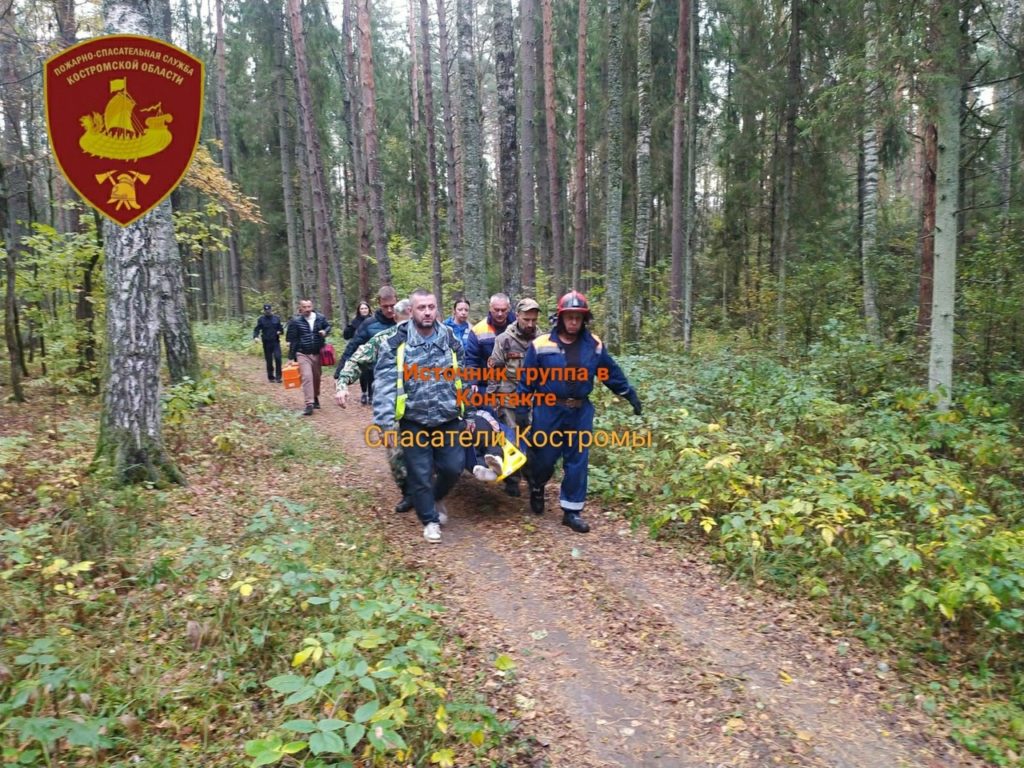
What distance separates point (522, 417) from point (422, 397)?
1467 mm

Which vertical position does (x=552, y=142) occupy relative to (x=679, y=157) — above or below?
above

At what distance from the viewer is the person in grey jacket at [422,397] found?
237 inches

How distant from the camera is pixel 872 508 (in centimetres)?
584

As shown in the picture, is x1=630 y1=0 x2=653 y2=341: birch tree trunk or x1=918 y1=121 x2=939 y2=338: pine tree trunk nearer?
x1=918 y1=121 x2=939 y2=338: pine tree trunk

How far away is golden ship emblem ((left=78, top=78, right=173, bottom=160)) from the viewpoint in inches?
184

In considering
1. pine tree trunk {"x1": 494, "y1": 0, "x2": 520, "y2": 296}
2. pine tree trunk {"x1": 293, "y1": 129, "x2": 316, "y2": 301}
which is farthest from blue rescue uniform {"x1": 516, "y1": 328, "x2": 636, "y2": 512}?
pine tree trunk {"x1": 293, "y1": 129, "x2": 316, "y2": 301}

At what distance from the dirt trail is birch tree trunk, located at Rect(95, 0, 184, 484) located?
2.54 meters

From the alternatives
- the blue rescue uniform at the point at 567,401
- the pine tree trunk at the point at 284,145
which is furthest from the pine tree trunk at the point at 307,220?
the blue rescue uniform at the point at 567,401

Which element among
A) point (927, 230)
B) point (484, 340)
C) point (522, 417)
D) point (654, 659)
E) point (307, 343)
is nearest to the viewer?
point (654, 659)

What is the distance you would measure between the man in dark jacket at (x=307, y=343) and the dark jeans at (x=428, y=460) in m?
5.99

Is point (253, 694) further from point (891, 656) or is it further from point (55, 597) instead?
point (891, 656)

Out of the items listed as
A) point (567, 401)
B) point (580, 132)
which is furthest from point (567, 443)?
point (580, 132)

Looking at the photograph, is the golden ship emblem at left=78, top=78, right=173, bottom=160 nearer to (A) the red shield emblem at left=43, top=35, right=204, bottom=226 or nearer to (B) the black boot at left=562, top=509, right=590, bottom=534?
(A) the red shield emblem at left=43, top=35, right=204, bottom=226

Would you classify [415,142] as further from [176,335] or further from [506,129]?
[176,335]
